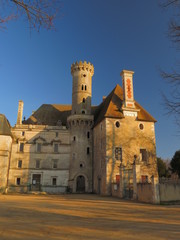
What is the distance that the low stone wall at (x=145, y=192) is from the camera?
1795 cm

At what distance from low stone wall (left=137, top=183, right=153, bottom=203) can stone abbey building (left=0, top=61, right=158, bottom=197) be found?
8317mm

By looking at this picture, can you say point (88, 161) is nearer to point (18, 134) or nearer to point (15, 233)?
point (18, 134)

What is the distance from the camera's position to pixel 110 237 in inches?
246

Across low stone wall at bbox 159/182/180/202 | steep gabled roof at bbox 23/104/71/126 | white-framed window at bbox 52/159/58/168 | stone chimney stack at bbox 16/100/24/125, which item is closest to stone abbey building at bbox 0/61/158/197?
stone chimney stack at bbox 16/100/24/125

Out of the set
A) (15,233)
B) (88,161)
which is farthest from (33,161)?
(15,233)

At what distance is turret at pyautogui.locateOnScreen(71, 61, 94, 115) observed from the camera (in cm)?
3750

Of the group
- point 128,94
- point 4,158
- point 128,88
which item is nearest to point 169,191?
point 128,94

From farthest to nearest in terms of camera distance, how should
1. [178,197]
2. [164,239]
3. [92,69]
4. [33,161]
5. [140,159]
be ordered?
1. [92,69]
2. [33,161]
3. [140,159]
4. [178,197]
5. [164,239]

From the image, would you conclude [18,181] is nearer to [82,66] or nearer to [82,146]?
[82,146]

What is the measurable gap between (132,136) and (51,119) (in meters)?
16.9

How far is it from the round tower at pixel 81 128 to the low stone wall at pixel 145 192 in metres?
15.2

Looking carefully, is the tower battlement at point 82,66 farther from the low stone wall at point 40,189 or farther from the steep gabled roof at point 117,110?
the low stone wall at point 40,189

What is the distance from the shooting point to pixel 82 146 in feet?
116

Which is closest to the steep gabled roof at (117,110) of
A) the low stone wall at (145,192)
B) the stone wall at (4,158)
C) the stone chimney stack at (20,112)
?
the low stone wall at (145,192)
